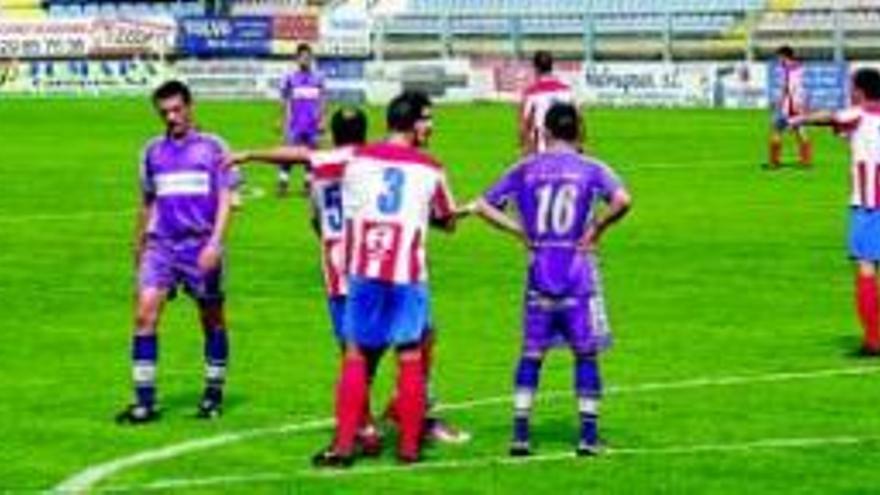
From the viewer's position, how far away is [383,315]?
12820 mm

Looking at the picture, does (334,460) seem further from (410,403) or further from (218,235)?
Answer: (218,235)

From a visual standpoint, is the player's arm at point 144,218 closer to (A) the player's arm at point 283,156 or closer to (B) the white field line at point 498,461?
(A) the player's arm at point 283,156

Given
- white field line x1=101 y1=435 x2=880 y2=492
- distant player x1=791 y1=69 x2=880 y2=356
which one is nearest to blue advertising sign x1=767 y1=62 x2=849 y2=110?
distant player x1=791 y1=69 x2=880 y2=356

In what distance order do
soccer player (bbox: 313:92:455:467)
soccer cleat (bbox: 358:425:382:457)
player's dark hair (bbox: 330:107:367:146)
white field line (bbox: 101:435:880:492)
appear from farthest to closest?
1. soccer cleat (bbox: 358:425:382:457)
2. player's dark hair (bbox: 330:107:367:146)
3. soccer player (bbox: 313:92:455:467)
4. white field line (bbox: 101:435:880:492)

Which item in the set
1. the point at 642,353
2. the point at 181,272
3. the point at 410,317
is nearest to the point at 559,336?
the point at 410,317

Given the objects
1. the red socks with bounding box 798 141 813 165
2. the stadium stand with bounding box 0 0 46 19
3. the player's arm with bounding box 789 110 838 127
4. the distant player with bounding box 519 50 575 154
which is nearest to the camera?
the player's arm with bounding box 789 110 838 127

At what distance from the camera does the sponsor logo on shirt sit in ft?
47.7

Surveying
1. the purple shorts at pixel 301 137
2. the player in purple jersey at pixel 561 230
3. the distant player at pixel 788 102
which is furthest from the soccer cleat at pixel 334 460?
the distant player at pixel 788 102

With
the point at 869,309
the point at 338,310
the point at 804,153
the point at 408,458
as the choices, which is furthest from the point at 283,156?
the point at 804,153

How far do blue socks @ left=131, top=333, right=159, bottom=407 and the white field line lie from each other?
1.97m

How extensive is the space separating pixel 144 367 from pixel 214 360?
0.52 m

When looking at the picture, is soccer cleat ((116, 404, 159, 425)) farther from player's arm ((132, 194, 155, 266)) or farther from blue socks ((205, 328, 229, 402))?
player's arm ((132, 194, 155, 266))

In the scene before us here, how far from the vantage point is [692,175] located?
128 feet

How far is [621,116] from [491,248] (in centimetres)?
3471
